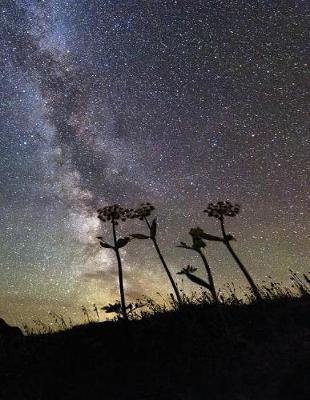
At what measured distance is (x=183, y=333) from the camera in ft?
30.6

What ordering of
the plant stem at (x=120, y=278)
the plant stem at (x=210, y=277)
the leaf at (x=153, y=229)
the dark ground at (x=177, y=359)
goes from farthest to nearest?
the leaf at (x=153, y=229) < the plant stem at (x=120, y=278) < the plant stem at (x=210, y=277) < the dark ground at (x=177, y=359)

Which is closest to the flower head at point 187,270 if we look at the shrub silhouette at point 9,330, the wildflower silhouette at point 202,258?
the wildflower silhouette at point 202,258

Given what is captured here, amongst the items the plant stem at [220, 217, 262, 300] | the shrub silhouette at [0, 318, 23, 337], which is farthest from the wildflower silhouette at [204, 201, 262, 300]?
the shrub silhouette at [0, 318, 23, 337]

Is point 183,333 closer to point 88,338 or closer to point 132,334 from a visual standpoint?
point 132,334

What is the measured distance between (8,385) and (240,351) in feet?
15.8

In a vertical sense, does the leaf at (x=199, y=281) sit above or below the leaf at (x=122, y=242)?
below

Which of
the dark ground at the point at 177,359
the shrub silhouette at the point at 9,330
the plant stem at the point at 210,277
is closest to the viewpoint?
the dark ground at the point at 177,359

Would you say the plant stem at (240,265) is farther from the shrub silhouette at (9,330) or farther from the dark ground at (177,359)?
the shrub silhouette at (9,330)

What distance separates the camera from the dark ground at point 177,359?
7141mm

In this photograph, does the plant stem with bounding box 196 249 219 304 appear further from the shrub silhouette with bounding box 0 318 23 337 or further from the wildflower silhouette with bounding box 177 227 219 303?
the shrub silhouette with bounding box 0 318 23 337

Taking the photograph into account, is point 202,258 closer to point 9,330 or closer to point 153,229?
point 153,229

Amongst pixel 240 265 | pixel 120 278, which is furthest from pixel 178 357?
pixel 240 265

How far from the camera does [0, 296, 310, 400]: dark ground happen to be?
281 inches

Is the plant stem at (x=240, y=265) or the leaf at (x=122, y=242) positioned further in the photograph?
the leaf at (x=122, y=242)
